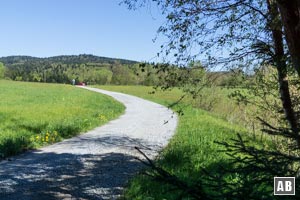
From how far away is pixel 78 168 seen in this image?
8.56 meters

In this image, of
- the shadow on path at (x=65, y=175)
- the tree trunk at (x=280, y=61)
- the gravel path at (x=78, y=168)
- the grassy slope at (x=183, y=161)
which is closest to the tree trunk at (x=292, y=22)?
the tree trunk at (x=280, y=61)

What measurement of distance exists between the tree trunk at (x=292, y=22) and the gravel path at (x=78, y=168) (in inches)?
120

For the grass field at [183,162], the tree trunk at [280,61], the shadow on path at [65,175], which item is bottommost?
the shadow on path at [65,175]

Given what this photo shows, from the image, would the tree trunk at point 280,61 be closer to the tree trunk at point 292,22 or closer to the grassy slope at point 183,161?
the tree trunk at point 292,22

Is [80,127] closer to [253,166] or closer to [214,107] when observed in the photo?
[253,166]

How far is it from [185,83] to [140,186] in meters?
2.16

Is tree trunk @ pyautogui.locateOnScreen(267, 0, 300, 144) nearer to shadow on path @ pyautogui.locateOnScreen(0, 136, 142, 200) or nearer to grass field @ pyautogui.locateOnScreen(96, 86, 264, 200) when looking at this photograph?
grass field @ pyautogui.locateOnScreen(96, 86, 264, 200)

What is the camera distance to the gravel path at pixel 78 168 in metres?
6.71

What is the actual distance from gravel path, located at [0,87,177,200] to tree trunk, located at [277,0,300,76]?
3038 millimetres

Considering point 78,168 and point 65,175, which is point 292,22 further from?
point 78,168

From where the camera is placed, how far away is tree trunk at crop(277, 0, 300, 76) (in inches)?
170

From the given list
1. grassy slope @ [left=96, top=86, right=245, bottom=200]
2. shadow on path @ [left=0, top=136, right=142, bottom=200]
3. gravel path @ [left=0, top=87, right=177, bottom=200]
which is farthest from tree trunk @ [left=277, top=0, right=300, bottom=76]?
shadow on path @ [left=0, top=136, right=142, bottom=200]

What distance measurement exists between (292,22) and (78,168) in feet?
19.5

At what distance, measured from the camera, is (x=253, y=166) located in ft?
7.89
